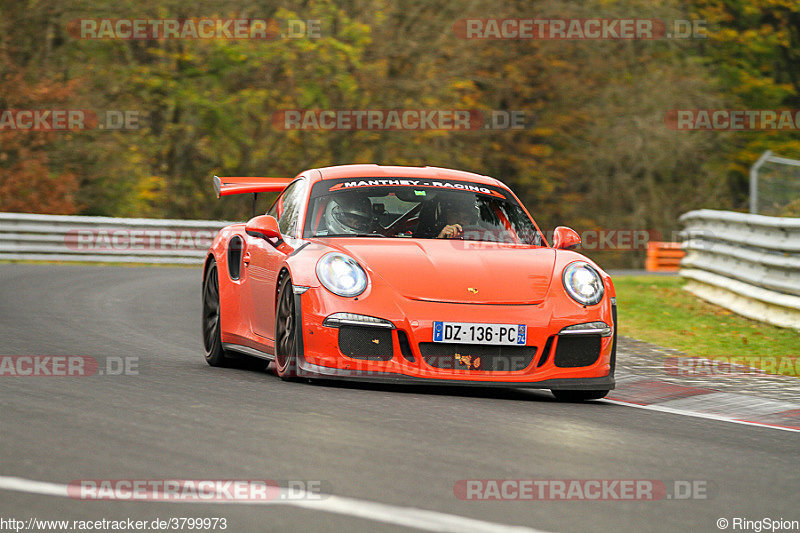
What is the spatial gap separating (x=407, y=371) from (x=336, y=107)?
2955 centimetres

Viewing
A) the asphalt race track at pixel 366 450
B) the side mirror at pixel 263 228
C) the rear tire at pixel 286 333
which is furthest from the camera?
the side mirror at pixel 263 228

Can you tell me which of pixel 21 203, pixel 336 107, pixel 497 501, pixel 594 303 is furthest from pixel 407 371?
pixel 336 107

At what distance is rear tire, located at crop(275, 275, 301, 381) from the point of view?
7.77 meters

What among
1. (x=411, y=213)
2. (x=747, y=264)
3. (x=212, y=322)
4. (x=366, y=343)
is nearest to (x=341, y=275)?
(x=366, y=343)

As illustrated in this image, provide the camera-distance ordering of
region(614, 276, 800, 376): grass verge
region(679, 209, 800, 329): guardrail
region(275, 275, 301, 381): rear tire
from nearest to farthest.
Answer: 1. region(275, 275, 301, 381): rear tire
2. region(614, 276, 800, 376): grass verge
3. region(679, 209, 800, 329): guardrail

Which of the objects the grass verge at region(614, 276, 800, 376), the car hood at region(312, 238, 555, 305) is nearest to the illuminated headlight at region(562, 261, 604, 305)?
the car hood at region(312, 238, 555, 305)

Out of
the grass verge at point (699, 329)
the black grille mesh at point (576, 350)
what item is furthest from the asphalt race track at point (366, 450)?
the grass verge at point (699, 329)

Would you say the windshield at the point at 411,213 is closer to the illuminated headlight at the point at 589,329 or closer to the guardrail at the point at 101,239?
the illuminated headlight at the point at 589,329

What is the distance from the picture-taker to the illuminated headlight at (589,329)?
7715mm

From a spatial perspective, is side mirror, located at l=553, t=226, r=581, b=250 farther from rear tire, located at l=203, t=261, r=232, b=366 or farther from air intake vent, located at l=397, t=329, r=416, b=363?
rear tire, located at l=203, t=261, r=232, b=366

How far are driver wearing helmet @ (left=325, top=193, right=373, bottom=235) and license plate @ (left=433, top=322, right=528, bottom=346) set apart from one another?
133 cm

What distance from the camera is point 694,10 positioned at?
47.4 m

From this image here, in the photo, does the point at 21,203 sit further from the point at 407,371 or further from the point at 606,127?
the point at 407,371

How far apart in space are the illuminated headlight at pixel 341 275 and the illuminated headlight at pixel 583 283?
1.26 meters
